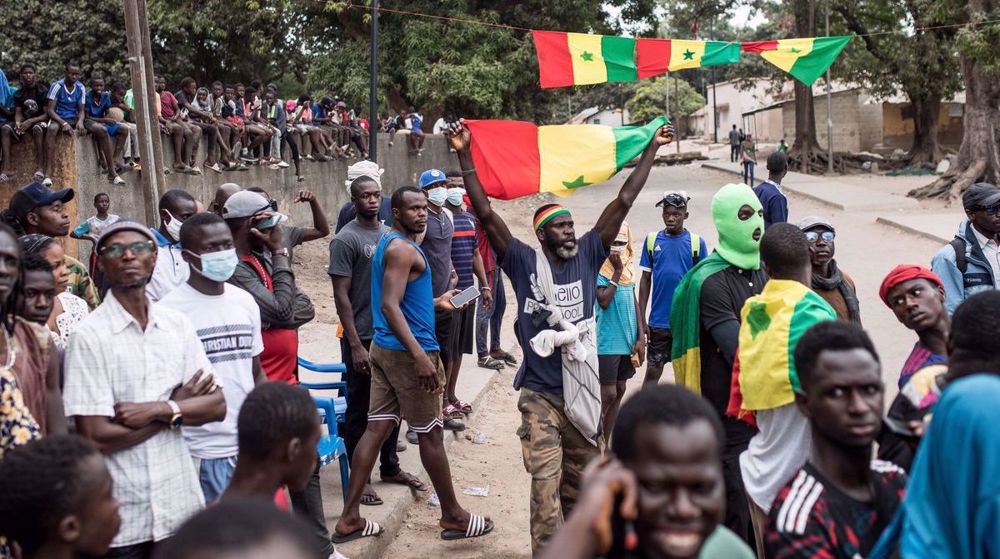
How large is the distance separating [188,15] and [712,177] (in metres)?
18.0

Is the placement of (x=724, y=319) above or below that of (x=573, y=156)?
below

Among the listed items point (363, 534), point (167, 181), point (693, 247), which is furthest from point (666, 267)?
point (167, 181)

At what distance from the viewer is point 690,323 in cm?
465

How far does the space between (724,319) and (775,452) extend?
2.65 ft

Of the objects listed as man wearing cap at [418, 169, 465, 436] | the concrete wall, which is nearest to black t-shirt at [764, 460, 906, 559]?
man wearing cap at [418, 169, 465, 436]

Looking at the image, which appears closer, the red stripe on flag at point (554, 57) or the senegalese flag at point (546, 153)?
the senegalese flag at point (546, 153)

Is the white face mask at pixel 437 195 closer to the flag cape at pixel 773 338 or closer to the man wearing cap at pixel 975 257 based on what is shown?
the man wearing cap at pixel 975 257

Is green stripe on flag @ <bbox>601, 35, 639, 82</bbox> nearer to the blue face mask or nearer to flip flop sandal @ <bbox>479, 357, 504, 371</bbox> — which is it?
flip flop sandal @ <bbox>479, 357, 504, 371</bbox>

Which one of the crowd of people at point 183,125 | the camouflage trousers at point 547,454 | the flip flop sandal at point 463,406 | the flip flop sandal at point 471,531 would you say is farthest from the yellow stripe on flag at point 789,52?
the crowd of people at point 183,125

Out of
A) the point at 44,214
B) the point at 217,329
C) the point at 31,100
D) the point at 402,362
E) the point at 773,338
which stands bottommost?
the point at 402,362

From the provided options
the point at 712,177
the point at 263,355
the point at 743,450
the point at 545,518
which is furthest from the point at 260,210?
the point at 712,177

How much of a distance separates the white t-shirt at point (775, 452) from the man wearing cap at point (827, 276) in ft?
4.75

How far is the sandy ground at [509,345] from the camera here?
600 cm

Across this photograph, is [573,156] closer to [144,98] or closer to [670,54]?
[670,54]
